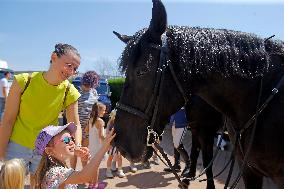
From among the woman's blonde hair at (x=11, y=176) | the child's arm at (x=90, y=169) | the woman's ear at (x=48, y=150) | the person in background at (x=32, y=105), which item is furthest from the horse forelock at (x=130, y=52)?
the woman's blonde hair at (x=11, y=176)

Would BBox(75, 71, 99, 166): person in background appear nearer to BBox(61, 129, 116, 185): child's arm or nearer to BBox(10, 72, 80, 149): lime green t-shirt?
BBox(10, 72, 80, 149): lime green t-shirt

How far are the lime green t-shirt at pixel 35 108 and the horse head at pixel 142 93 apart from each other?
0.90m

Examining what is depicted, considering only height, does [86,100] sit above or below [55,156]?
above

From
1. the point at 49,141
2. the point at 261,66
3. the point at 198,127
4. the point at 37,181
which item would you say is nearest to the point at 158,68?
the point at 261,66

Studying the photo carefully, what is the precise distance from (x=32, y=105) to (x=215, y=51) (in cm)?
159

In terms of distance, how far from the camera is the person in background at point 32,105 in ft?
9.92

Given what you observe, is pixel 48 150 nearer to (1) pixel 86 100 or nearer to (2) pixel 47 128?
(2) pixel 47 128

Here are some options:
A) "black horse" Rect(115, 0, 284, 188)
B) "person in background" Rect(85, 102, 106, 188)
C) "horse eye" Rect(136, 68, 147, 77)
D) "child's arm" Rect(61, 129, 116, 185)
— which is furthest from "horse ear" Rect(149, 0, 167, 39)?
"person in background" Rect(85, 102, 106, 188)

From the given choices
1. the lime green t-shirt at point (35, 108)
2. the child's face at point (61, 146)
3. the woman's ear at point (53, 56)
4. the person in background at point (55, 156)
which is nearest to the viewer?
the person in background at point (55, 156)

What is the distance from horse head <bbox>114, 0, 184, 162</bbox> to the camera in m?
2.46

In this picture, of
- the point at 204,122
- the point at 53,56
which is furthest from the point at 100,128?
the point at 53,56

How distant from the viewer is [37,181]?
8.62 ft

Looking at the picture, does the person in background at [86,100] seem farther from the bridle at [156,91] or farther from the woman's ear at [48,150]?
the bridle at [156,91]

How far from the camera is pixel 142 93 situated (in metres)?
2.48
